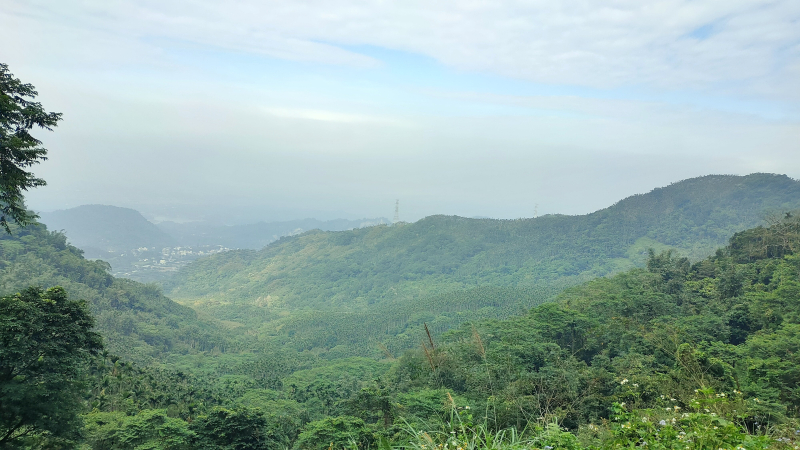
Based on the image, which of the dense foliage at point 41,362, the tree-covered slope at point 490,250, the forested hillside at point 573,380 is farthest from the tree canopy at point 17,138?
the tree-covered slope at point 490,250

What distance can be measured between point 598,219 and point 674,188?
2890 cm

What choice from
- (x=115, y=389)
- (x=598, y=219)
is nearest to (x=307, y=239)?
(x=598, y=219)

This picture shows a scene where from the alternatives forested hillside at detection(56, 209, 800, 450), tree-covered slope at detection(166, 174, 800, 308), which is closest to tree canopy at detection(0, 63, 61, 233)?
forested hillside at detection(56, 209, 800, 450)

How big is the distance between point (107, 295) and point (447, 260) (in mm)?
90660

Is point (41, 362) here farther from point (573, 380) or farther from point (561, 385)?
point (573, 380)

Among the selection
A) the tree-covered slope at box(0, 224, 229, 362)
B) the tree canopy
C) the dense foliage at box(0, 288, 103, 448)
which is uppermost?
the tree canopy

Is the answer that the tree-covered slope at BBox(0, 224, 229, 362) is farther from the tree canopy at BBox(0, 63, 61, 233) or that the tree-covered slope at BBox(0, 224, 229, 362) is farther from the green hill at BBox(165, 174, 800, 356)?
the tree canopy at BBox(0, 63, 61, 233)

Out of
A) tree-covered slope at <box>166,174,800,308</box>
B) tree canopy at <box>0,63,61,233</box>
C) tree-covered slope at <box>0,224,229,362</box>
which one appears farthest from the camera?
tree-covered slope at <box>166,174,800,308</box>

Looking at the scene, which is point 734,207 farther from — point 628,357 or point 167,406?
point 167,406

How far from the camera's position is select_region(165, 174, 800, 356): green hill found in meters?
96.4

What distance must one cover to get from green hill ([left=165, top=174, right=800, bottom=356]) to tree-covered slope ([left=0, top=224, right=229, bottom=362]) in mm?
17258

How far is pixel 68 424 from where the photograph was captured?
12.4 metres

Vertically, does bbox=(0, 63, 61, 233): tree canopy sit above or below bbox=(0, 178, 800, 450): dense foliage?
above

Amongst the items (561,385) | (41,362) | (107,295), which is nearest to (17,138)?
(41,362)
